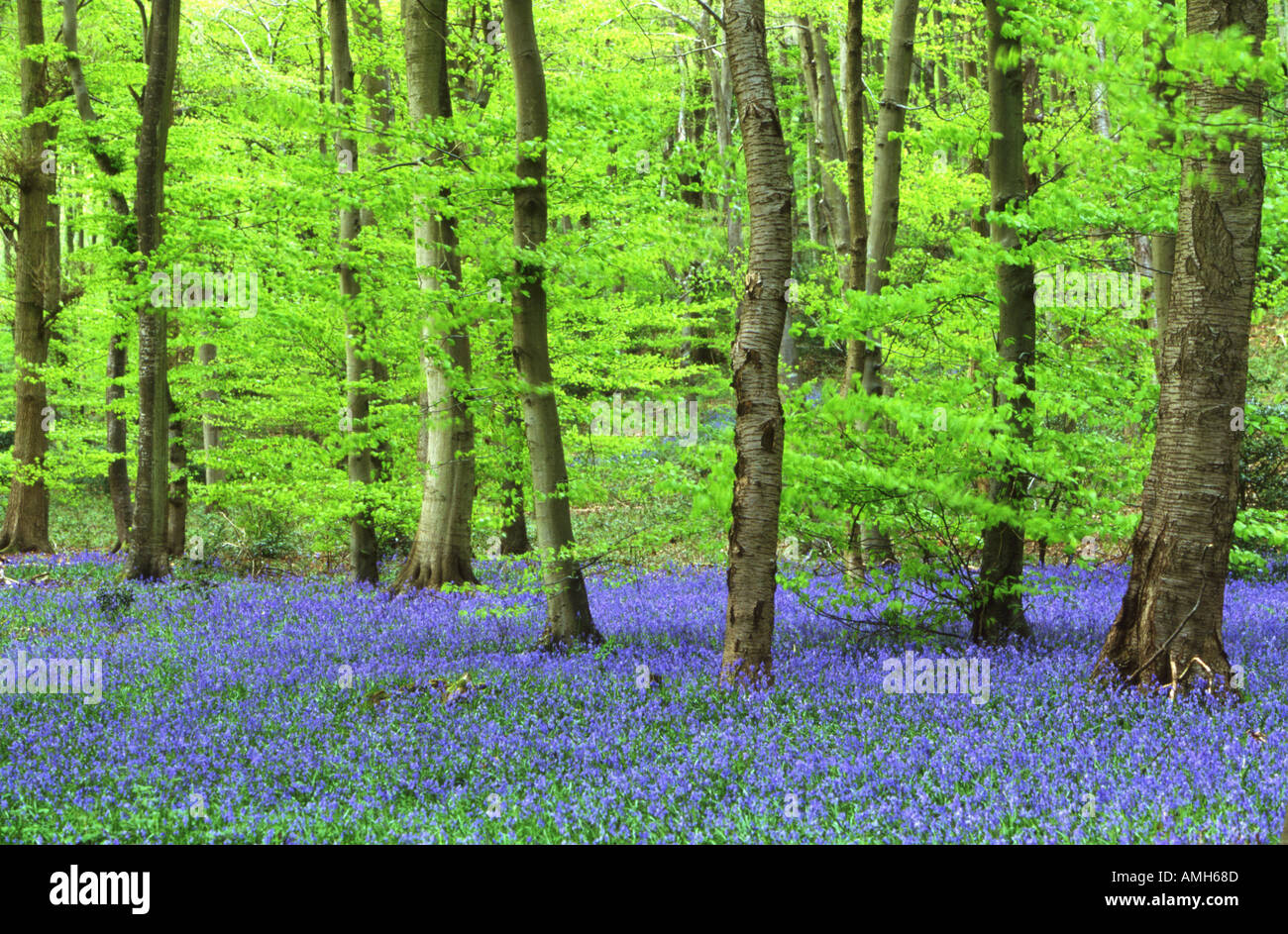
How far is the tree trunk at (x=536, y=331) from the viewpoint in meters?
8.18

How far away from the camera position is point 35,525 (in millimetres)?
17578

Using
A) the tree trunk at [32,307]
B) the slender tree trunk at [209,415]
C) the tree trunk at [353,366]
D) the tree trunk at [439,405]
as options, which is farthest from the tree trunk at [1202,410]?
the tree trunk at [32,307]

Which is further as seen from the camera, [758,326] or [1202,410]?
[758,326]

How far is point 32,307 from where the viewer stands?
55.4 ft

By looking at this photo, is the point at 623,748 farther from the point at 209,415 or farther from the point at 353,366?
the point at 209,415

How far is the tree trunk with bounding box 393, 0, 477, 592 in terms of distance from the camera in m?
10.4

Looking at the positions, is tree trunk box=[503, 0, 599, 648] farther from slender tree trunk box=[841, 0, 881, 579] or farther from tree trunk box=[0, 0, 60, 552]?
tree trunk box=[0, 0, 60, 552]

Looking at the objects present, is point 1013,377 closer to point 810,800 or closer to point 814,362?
point 810,800

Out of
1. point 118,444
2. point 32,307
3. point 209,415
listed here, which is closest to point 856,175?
point 209,415

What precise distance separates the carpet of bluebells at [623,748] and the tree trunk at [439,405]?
3046 millimetres

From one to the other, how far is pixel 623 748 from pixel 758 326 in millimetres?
3008

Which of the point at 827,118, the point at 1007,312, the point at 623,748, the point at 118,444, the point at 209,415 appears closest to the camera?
the point at 623,748

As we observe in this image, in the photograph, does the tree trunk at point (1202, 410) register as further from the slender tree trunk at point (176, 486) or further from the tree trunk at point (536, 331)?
the slender tree trunk at point (176, 486)


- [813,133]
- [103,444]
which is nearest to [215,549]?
A: [103,444]
